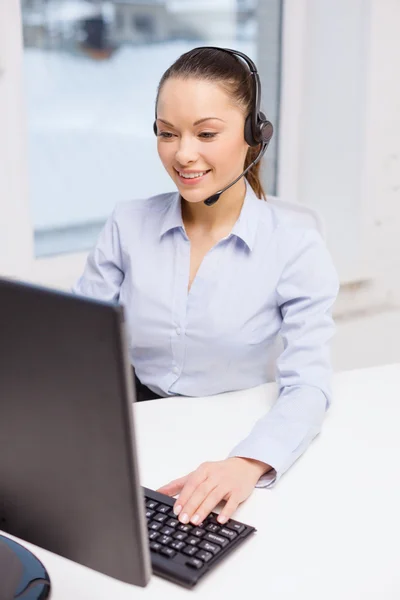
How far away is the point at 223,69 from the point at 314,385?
0.56 metres

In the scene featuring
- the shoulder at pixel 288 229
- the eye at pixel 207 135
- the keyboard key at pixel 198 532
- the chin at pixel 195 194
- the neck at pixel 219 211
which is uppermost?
the eye at pixel 207 135

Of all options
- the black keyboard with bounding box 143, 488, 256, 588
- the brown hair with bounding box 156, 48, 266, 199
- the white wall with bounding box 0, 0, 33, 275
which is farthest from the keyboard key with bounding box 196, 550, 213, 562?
the white wall with bounding box 0, 0, 33, 275

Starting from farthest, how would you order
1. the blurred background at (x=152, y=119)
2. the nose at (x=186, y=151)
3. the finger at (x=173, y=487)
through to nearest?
the blurred background at (x=152, y=119)
the nose at (x=186, y=151)
the finger at (x=173, y=487)

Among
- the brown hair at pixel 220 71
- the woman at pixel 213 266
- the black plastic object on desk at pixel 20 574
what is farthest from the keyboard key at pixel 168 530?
the brown hair at pixel 220 71

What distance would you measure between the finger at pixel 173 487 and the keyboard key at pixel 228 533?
0.31ft

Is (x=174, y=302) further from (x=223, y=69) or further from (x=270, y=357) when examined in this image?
(x=223, y=69)

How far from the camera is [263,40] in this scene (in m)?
2.35

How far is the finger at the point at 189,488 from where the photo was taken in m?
0.86

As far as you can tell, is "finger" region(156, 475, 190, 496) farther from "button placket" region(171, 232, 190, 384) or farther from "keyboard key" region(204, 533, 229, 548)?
"button placket" region(171, 232, 190, 384)

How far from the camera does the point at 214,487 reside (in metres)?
Result: 0.90

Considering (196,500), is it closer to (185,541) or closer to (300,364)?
(185,541)

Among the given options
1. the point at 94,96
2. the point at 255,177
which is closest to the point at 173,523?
the point at 255,177

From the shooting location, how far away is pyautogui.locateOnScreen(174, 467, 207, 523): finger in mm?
856

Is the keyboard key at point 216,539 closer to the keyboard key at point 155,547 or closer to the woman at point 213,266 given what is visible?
the keyboard key at point 155,547
